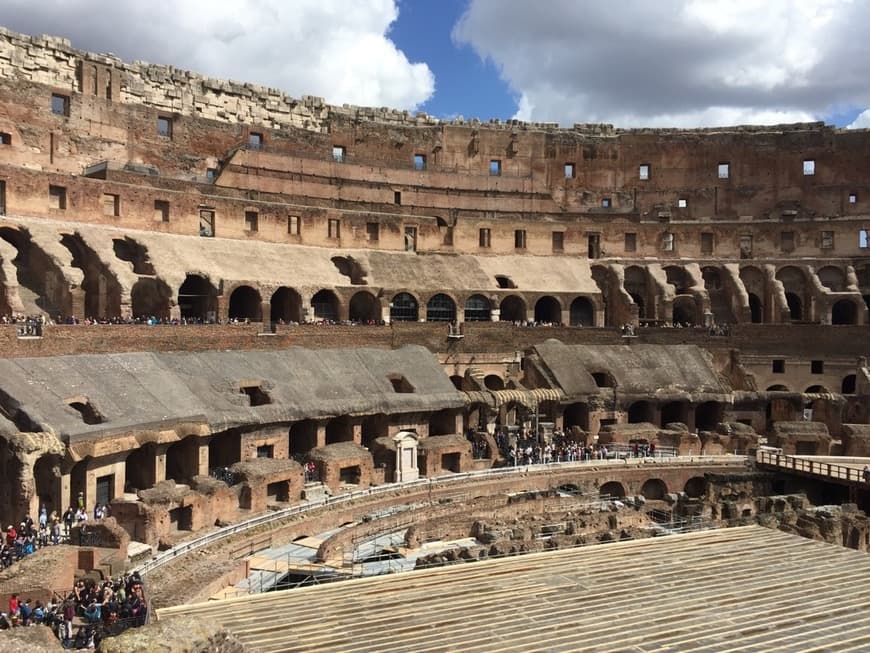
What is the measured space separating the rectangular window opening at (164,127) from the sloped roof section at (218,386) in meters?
18.8

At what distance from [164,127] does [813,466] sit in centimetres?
3959

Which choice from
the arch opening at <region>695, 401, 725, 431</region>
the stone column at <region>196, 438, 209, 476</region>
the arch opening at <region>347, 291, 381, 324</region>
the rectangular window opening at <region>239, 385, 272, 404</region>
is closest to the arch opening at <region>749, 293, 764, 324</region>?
the arch opening at <region>695, 401, 725, 431</region>

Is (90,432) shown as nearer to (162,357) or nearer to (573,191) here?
(162,357)

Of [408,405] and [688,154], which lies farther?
[688,154]

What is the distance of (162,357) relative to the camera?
30.6 metres

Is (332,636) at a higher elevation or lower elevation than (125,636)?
lower

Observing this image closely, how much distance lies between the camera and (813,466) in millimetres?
33031

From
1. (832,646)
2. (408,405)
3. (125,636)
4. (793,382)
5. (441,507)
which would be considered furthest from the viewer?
(793,382)

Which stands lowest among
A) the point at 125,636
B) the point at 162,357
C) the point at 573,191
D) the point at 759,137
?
the point at 125,636

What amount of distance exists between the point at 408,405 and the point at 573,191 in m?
29.9

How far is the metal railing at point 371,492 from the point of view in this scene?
21.3 meters

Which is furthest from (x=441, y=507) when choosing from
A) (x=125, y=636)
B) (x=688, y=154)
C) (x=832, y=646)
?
(x=688, y=154)

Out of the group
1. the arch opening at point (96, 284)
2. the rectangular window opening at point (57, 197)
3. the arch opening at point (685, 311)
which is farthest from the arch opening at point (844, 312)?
the rectangular window opening at point (57, 197)

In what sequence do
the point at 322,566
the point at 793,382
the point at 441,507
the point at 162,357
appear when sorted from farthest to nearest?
the point at 793,382
the point at 162,357
the point at 441,507
the point at 322,566
